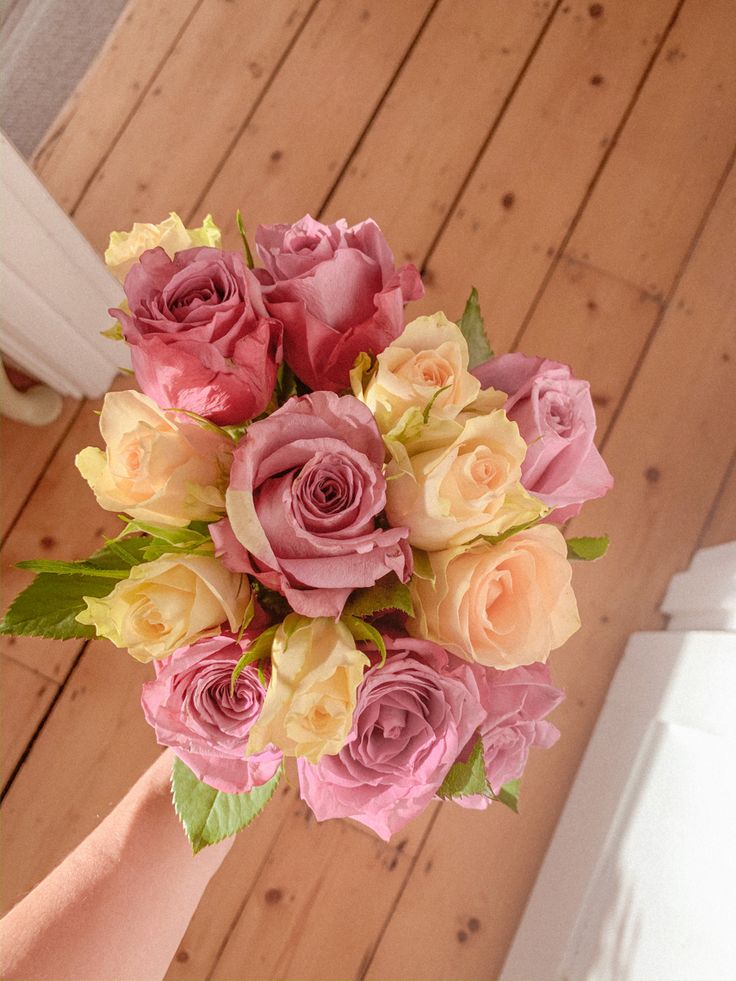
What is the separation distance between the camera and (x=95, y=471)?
0.44 m

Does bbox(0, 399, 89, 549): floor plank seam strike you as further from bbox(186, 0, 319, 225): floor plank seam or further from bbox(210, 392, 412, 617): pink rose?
bbox(210, 392, 412, 617): pink rose

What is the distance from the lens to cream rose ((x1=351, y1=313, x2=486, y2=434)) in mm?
415

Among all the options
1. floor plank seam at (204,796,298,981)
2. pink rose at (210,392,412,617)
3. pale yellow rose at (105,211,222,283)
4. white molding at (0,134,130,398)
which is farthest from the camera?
floor plank seam at (204,796,298,981)

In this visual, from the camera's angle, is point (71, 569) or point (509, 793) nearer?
point (71, 569)

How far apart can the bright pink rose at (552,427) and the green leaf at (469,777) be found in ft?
0.52

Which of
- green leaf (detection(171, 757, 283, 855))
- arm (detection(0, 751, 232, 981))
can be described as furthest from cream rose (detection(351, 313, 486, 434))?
arm (detection(0, 751, 232, 981))

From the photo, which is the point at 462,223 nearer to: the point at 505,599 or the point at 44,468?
the point at 44,468

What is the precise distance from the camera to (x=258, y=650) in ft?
1.37

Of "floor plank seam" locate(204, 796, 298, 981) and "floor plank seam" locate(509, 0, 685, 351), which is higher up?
"floor plank seam" locate(509, 0, 685, 351)

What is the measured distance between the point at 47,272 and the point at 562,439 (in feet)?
2.19

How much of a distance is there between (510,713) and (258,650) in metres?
0.16

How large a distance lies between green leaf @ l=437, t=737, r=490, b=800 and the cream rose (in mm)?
198

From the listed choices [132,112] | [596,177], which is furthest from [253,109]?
[596,177]

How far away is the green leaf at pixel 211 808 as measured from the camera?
1.57 ft
